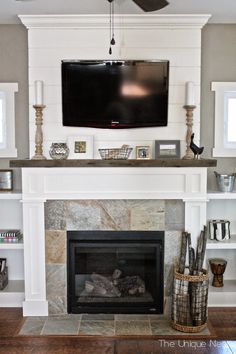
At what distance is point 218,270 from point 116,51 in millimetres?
2264

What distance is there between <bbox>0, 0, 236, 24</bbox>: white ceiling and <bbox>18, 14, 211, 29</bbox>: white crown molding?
0.22ft

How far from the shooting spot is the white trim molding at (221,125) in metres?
4.02

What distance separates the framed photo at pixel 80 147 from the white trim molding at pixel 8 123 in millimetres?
602

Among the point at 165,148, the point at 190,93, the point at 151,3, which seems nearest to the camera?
the point at 151,3

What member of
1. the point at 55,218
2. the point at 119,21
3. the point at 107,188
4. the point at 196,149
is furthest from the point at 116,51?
the point at 55,218

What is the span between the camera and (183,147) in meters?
3.90

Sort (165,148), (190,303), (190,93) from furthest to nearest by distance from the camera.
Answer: (165,148), (190,93), (190,303)

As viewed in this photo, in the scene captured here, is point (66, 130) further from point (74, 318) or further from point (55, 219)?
point (74, 318)

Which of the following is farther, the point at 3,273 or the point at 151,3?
the point at 3,273

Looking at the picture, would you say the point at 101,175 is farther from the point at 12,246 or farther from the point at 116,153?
the point at 12,246

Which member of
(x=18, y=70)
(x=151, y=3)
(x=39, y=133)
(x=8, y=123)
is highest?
(x=151, y=3)

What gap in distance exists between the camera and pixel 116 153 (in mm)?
3662

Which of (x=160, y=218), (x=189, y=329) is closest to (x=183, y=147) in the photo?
(x=160, y=218)

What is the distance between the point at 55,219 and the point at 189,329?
1465mm
